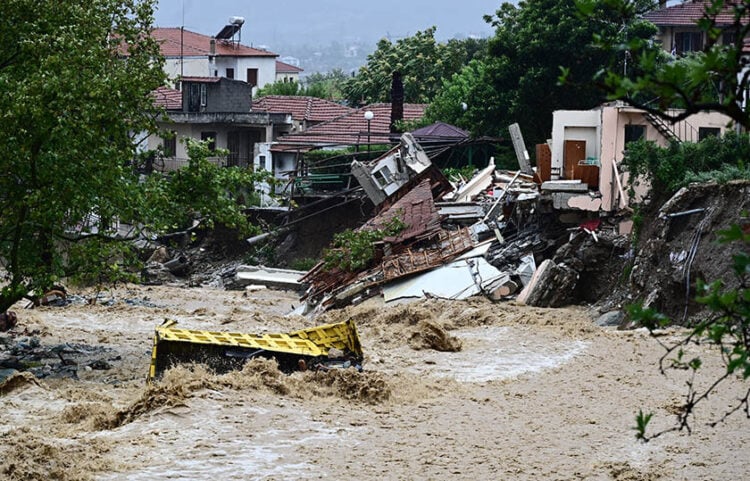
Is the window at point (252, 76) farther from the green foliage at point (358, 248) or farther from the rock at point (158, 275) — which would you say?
the green foliage at point (358, 248)

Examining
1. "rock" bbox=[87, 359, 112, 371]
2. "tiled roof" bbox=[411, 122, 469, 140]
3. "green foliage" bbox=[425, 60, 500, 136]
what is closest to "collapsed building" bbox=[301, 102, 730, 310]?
"rock" bbox=[87, 359, 112, 371]

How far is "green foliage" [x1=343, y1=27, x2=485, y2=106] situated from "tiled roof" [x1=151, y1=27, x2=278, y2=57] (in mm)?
10279

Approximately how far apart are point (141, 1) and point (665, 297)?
12045 millimetres

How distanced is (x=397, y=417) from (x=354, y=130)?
3398 cm

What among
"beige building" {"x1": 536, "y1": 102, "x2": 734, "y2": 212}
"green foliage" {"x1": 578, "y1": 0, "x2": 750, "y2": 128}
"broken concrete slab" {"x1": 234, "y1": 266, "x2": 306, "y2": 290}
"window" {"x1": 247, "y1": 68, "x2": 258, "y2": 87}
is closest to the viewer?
"green foliage" {"x1": 578, "y1": 0, "x2": 750, "y2": 128}

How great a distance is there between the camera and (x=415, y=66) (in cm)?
6656

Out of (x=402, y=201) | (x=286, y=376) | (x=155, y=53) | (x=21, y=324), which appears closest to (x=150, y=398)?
(x=286, y=376)

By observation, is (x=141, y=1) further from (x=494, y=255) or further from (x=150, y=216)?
(x=494, y=255)

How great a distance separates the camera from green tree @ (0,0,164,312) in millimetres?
19016

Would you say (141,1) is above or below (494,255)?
above

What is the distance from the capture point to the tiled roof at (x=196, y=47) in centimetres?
7300

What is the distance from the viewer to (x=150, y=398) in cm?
1719

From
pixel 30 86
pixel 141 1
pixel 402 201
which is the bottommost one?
pixel 402 201

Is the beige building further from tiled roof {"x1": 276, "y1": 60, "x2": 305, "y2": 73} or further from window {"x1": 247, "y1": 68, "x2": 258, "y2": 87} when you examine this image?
tiled roof {"x1": 276, "y1": 60, "x2": 305, "y2": 73}
